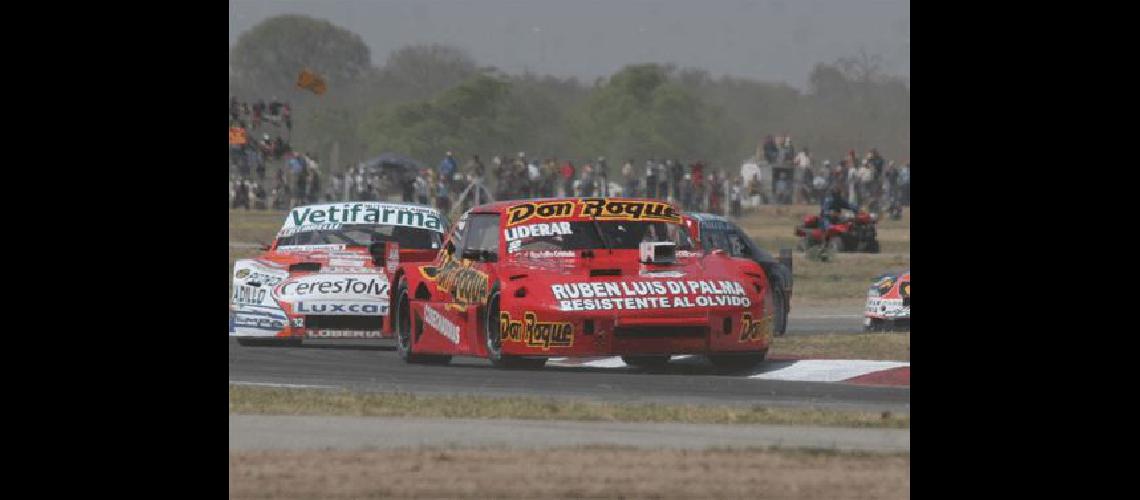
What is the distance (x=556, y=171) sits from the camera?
169 feet

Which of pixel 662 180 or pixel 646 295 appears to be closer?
pixel 646 295

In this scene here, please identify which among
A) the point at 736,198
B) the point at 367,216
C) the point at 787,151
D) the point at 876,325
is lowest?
the point at 876,325

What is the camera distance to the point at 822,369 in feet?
52.2

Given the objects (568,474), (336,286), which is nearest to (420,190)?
(336,286)

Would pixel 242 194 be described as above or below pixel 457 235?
above

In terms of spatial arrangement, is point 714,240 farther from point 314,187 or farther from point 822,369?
point 314,187

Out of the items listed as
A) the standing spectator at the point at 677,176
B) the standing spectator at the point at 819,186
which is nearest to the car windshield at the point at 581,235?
the standing spectator at the point at 677,176

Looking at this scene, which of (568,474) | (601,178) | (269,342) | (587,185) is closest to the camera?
→ (568,474)

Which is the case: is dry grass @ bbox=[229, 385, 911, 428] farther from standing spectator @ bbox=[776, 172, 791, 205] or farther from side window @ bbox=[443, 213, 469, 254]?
standing spectator @ bbox=[776, 172, 791, 205]

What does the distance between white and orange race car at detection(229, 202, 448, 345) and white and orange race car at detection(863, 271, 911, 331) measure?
428 centimetres

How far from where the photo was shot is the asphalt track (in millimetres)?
13352

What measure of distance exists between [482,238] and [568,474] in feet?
22.1

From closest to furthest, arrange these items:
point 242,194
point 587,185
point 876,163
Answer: point 876,163, point 587,185, point 242,194

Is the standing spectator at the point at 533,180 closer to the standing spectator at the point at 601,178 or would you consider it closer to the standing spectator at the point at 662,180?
the standing spectator at the point at 601,178
